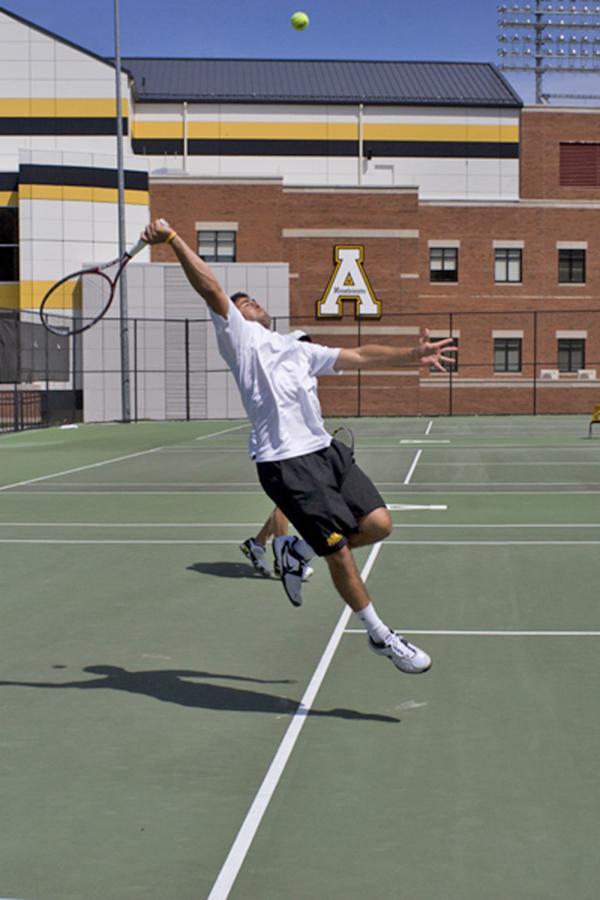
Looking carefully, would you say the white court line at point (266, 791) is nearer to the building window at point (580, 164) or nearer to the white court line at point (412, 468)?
the white court line at point (412, 468)

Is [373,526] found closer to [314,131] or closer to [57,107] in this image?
[57,107]

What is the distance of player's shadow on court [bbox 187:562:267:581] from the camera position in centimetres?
1066

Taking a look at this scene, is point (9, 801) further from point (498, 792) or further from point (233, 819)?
point (498, 792)

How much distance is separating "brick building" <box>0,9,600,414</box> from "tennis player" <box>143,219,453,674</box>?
4034 cm

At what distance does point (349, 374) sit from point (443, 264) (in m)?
7.77

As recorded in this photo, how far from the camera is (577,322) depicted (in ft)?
188

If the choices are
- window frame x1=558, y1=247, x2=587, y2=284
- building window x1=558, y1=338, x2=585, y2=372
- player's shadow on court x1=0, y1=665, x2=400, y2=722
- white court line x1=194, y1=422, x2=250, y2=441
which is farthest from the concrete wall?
player's shadow on court x1=0, y1=665, x2=400, y2=722

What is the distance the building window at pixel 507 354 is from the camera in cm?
5666

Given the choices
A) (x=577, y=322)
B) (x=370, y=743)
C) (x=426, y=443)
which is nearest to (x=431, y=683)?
(x=370, y=743)

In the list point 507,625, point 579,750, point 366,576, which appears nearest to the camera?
point 579,750

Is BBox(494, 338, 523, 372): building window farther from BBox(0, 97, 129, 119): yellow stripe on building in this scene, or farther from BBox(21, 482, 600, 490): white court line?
BBox(21, 482, 600, 490): white court line

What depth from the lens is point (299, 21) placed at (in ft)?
141

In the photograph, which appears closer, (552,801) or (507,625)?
(552,801)

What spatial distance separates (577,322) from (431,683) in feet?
171
